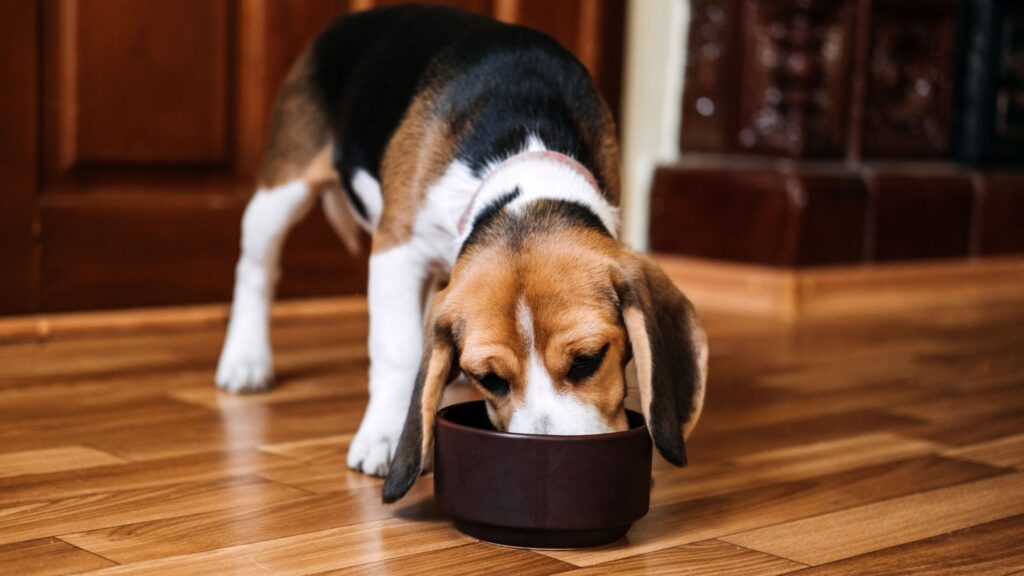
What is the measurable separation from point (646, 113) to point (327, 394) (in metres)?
2.59

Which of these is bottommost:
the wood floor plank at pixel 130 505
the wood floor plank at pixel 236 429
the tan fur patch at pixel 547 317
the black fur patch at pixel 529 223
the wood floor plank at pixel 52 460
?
the wood floor plank at pixel 236 429

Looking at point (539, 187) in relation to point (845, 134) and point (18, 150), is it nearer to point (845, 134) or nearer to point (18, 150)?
point (18, 150)

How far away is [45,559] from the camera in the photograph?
1710 mm

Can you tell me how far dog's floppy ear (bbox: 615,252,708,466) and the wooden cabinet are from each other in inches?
90.0

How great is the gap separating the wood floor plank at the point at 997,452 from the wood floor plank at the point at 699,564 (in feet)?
2.94

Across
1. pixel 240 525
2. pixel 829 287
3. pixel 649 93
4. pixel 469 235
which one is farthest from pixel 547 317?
pixel 649 93

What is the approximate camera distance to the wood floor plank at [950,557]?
1.78 m

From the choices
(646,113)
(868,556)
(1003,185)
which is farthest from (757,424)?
(1003,185)

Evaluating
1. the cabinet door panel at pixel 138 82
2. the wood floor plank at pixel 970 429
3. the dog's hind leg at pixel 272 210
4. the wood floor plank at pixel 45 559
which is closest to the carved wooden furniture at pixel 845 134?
the wood floor plank at pixel 970 429

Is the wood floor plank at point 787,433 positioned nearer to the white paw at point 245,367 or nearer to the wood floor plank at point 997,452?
the wood floor plank at point 997,452

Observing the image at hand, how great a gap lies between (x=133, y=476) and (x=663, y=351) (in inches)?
38.9

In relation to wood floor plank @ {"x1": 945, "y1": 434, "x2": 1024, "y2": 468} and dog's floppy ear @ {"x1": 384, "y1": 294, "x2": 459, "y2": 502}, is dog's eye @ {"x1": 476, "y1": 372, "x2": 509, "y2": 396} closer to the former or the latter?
dog's floppy ear @ {"x1": 384, "y1": 294, "x2": 459, "y2": 502}

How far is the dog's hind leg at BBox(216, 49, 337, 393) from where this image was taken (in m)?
3.07

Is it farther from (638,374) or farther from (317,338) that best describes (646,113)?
(638,374)
